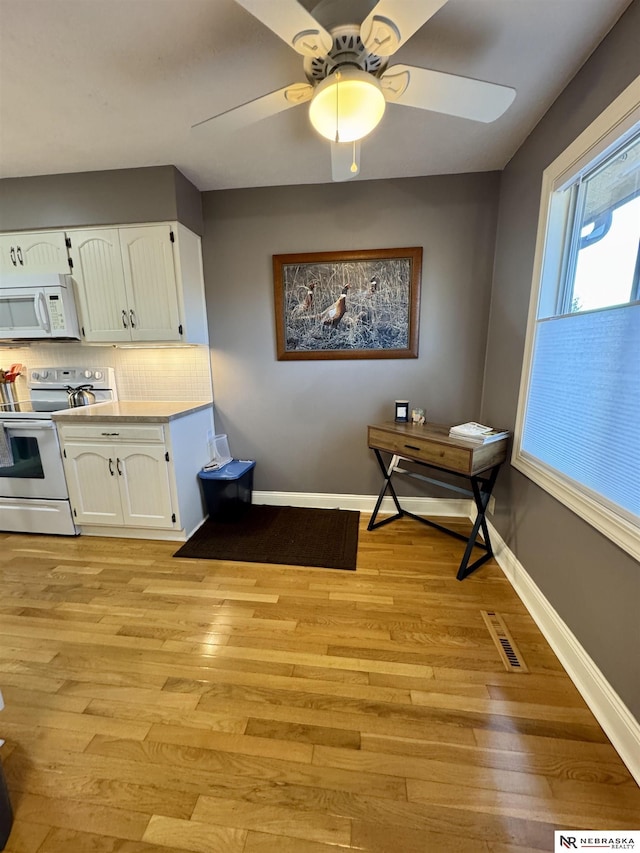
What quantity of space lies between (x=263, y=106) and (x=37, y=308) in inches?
83.4

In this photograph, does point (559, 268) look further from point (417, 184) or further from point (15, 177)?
point (15, 177)

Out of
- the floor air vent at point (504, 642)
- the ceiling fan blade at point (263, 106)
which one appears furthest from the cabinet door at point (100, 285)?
the floor air vent at point (504, 642)

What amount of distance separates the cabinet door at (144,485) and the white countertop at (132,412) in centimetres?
21

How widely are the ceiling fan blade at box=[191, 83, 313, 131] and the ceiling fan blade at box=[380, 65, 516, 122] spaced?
30 cm

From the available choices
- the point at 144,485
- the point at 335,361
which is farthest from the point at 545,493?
the point at 144,485

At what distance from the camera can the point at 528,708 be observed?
4.25 feet

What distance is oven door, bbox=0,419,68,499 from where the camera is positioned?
2328 mm

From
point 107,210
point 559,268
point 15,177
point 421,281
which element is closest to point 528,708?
point 559,268

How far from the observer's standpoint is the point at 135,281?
2.39m

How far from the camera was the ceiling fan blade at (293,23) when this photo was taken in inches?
34.6

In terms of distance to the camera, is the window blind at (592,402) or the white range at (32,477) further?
the white range at (32,477)

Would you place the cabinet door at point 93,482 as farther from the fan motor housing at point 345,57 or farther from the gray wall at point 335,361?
the fan motor housing at point 345,57

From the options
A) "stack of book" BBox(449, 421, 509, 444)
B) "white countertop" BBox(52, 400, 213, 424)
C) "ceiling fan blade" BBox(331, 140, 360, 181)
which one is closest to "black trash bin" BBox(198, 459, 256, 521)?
"white countertop" BBox(52, 400, 213, 424)

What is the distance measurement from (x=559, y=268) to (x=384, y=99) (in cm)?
121
